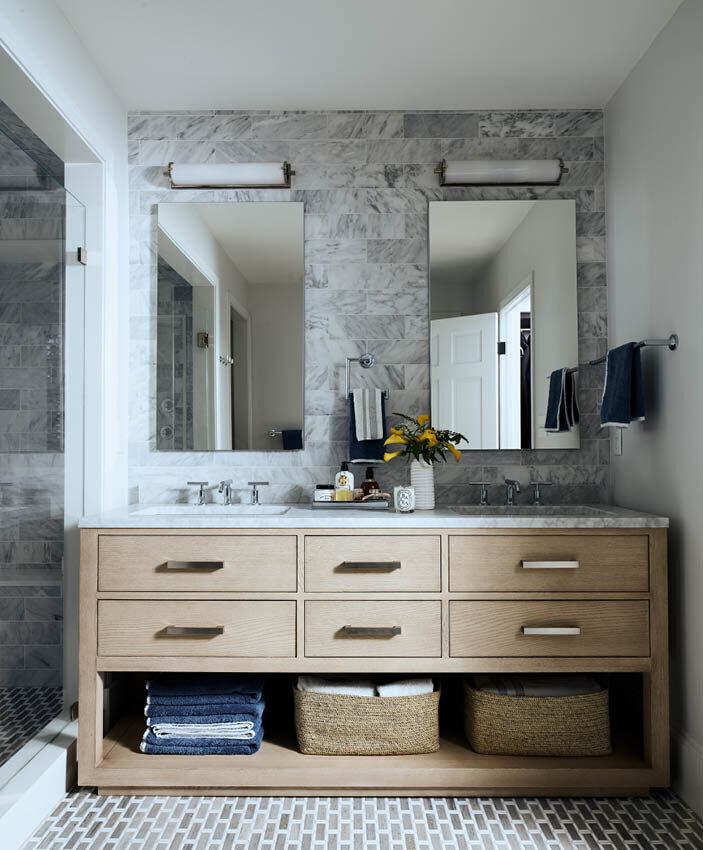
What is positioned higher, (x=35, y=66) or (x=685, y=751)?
(x=35, y=66)

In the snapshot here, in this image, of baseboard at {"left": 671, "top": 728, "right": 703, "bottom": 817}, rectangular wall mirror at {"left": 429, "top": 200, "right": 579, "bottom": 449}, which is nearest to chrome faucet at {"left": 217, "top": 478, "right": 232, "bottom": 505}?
rectangular wall mirror at {"left": 429, "top": 200, "right": 579, "bottom": 449}

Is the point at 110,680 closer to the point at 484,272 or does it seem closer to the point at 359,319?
the point at 359,319

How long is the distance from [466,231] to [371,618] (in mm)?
1552

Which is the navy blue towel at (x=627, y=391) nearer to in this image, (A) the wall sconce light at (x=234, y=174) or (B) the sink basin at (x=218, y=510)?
(B) the sink basin at (x=218, y=510)

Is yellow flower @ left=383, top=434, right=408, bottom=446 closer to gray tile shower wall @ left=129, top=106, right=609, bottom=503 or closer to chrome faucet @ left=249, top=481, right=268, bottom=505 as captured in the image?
gray tile shower wall @ left=129, top=106, right=609, bottom=503

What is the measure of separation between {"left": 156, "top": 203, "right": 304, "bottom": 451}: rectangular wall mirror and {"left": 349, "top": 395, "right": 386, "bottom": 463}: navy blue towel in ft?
0.72

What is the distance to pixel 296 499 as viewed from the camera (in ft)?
9.09

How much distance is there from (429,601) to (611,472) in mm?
1041

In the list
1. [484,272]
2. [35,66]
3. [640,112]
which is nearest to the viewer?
[35,66]

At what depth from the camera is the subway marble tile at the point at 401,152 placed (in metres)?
2.78

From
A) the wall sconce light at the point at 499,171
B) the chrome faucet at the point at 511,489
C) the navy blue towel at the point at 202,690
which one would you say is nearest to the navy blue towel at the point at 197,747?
the navy blue towel at the point at 202,690

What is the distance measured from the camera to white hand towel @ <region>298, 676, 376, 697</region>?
7.35 feet

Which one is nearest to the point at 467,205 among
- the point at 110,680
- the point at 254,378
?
the point at 254,378

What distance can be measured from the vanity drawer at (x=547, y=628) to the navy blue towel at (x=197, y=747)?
75 cm
